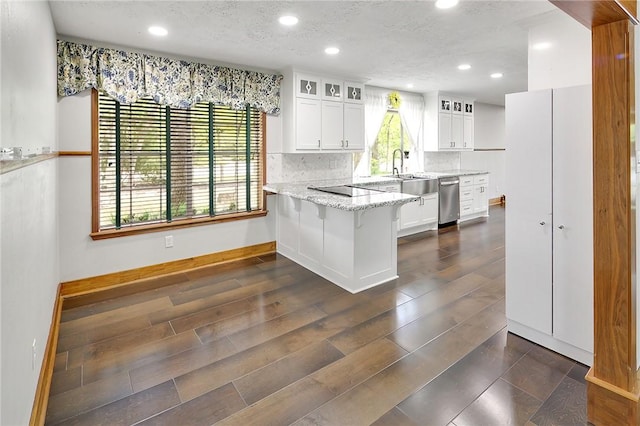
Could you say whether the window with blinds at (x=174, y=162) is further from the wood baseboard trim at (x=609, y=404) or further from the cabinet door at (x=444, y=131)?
the wood baseboard trim at (x=609, y=404)

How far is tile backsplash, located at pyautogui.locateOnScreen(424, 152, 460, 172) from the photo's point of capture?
22.7 feet

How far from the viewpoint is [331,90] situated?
485 centimetres

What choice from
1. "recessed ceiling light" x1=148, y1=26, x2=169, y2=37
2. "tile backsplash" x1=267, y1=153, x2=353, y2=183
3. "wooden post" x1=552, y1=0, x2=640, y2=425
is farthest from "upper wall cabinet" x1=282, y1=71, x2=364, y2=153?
"wooden post" x1=552, y1=0, x2=640, y2=425

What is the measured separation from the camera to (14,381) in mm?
1267

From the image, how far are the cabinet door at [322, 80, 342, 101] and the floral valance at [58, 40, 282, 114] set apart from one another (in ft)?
2.03

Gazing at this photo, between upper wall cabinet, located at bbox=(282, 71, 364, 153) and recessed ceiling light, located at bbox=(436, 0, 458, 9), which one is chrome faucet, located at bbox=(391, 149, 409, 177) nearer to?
upper wall cabinet, located at bbox=(282, 71, 364, 153)

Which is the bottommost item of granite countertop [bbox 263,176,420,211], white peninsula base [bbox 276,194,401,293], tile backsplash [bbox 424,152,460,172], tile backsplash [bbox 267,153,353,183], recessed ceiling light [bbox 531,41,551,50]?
white peninsula base [bbox 276,194,401,293]

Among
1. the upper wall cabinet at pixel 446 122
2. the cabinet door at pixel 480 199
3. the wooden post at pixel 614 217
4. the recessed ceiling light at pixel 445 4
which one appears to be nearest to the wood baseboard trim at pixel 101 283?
the wooden post at pixel 614 217

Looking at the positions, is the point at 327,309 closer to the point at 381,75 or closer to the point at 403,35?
the point at 403,35

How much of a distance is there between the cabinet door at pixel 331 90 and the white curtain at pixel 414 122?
174cm

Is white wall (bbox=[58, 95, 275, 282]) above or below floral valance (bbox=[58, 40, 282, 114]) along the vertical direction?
below

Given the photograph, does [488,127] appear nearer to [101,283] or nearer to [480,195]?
[480,195]

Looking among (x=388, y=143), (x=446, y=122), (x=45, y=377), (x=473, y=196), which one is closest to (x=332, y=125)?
(x=388, y=143)

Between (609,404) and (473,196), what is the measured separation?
220 inches
